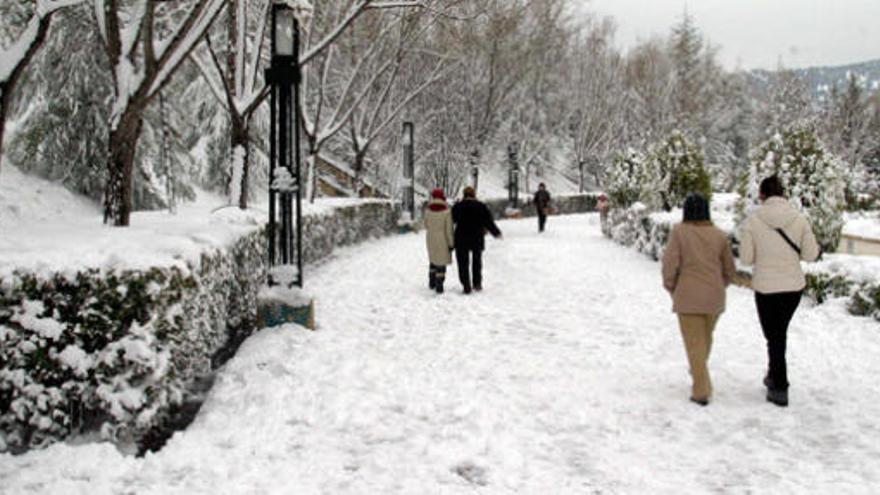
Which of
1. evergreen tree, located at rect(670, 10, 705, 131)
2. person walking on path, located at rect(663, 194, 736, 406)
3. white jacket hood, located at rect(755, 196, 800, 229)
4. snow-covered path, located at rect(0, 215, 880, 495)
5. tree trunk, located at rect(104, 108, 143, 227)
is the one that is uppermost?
evergreen tree, located at rect(670, 10, 705, 131)

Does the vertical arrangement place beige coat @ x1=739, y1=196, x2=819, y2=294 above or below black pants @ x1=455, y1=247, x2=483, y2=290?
above

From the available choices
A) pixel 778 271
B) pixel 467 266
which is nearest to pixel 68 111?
pixel 467 266

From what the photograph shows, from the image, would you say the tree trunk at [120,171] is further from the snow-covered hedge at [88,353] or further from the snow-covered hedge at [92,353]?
the snow-covered hedge at [88,353]

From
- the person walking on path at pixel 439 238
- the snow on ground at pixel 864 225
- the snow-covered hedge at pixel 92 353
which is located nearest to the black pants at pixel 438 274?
the person walking on path at pixel 439 238

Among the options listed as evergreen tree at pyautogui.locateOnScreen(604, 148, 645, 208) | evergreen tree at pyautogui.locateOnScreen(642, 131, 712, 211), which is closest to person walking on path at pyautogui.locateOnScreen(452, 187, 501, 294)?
evergreen tree at pyautogui.locateOnScreen(642, 131, 712, 211)

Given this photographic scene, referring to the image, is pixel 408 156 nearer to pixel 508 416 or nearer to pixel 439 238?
pixel 439 238

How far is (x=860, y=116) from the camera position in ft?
182

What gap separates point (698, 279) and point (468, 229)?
19.5ft

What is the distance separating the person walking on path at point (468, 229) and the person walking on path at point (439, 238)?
13 cm

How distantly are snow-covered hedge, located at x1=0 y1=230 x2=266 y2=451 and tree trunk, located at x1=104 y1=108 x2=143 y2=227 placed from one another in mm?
2850

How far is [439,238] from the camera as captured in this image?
1176 centimetres

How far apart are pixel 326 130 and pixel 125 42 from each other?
13733 mm

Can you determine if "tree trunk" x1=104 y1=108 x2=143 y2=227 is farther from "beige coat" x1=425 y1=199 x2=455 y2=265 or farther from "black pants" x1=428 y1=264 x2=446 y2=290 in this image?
"black pants" x1=428 y1=264 x2=446 y2=290

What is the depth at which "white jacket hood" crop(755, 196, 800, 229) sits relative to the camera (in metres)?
6.06
